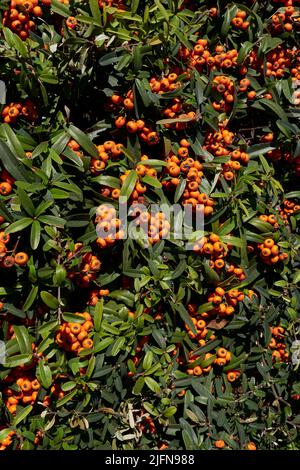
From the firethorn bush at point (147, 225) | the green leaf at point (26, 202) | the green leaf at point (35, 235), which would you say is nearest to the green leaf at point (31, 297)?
the firethorn bush at point (147, 225)

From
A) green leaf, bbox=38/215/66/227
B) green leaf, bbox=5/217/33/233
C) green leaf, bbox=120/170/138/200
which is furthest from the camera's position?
green leaf, bbox=120/170/138/200

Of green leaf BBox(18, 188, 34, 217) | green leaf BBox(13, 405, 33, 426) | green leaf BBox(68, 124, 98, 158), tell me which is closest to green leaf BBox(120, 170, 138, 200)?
green leaf BBox(68, 124, 98, 158)

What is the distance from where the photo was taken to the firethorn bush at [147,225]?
6.72 feet

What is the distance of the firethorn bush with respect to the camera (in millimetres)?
2047

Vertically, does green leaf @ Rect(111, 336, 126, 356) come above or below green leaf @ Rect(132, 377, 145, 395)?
above

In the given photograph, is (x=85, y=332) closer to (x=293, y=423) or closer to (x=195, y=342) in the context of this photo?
(x=195, y=342)

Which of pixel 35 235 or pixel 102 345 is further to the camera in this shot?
pixel 102 345

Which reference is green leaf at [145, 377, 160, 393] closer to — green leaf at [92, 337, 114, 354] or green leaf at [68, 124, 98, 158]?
green leaf at [92, 337, 114, 354]

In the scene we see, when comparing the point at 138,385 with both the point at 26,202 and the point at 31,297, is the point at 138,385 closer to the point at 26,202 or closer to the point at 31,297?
the point at 31,297

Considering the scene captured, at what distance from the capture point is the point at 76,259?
200 cm

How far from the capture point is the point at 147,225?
2156mm

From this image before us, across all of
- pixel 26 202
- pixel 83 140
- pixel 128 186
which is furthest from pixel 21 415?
pixel 83 140

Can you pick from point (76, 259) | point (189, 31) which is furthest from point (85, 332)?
point (189, 31)

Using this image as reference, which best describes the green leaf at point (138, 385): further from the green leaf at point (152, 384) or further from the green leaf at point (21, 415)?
the green leaf at point (21, 415)
